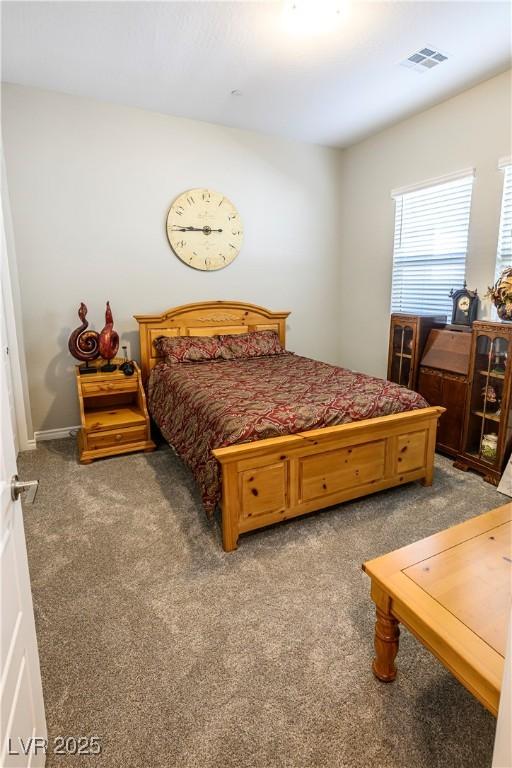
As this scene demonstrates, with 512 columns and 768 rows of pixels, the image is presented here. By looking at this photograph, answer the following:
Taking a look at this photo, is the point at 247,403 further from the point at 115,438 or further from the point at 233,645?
the point at 115,438

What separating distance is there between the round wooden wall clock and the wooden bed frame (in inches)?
95.9

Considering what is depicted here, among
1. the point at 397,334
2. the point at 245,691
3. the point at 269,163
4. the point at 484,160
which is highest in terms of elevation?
the point at 269,163

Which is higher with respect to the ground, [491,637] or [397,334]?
[397,334]

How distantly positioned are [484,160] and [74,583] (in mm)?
3869

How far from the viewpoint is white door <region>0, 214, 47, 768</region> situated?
34.0 inches

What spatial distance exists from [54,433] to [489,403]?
3.53 metres

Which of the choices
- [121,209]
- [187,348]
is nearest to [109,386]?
[187,348]

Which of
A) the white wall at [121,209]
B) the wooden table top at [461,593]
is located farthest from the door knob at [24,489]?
the white wall at [121,209]

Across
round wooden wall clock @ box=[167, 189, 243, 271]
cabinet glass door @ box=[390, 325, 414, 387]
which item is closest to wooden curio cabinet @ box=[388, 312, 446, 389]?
cabinet glass door @ box=[390, 325, 414, 387]

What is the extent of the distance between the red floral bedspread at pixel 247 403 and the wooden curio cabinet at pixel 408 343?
0.71m

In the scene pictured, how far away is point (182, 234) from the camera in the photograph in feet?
13.1

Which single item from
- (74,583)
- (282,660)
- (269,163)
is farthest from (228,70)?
(282,660)

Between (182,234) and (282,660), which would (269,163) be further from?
(282,660)

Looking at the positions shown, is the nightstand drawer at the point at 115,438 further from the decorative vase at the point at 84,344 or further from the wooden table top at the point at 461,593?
the wooden table top at the point at 461,593
